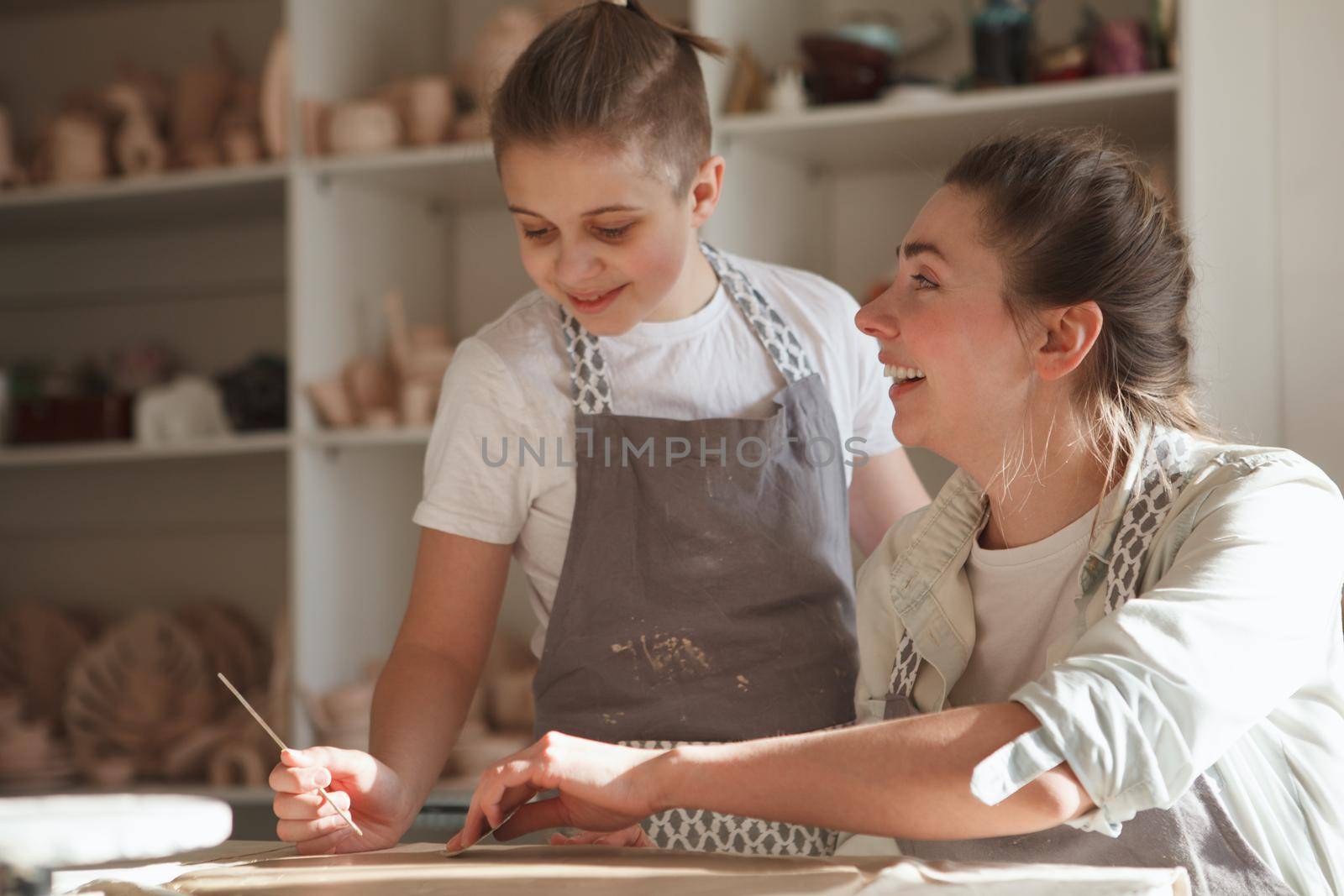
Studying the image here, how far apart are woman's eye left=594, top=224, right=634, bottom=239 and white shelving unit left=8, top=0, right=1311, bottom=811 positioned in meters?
1.01

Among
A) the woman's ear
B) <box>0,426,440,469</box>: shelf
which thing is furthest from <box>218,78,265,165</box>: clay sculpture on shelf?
the woman's ear

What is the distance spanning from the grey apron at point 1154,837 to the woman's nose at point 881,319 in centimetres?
24

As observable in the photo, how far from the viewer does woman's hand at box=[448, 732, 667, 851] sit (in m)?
0.91

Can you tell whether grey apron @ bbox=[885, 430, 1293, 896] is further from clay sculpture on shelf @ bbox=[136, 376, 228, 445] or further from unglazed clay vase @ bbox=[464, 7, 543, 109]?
clay sculpture on shelf @ bbox=[136, 376, 228, 445]

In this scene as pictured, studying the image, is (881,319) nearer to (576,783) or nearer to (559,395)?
(559,395)

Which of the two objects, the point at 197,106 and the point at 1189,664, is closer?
the point at 1189,664

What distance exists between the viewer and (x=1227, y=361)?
2.00 m

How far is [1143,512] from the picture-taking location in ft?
3.46

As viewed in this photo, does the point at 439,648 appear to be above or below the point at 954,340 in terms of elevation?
below

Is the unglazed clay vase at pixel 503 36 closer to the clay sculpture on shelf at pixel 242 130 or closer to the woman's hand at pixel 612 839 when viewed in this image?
the clay sculpture on shelf at pixel 242 130

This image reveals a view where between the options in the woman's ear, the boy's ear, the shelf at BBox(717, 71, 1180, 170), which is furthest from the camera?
the shelf at BBox(717, 71, 1180, 170)

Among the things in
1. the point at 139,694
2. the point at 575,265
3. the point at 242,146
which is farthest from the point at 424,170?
the point at 575,265

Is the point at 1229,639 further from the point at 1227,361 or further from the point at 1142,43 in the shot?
the point at 1142,43

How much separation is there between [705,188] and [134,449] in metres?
1.63
